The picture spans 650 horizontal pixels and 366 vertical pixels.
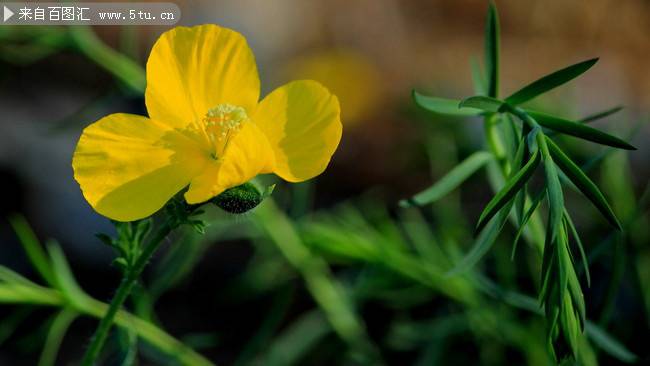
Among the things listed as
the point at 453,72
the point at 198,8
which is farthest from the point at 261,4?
the point at 453,72

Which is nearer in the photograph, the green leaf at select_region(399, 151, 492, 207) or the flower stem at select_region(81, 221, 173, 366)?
the flower stem at select_region(81, 221, 173, 366)

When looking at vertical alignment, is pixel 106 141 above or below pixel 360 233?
above

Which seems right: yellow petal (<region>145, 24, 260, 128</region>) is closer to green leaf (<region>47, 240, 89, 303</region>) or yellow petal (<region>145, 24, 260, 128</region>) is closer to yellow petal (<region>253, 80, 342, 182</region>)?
yellow petal (<region>253, 80, 342, 182</region>)

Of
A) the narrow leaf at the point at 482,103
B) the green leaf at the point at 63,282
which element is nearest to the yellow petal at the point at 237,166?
the narrow leaf at the point at 482,103

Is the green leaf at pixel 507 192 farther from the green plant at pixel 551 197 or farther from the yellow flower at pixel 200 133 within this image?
the yellow flower at pixel 200 133

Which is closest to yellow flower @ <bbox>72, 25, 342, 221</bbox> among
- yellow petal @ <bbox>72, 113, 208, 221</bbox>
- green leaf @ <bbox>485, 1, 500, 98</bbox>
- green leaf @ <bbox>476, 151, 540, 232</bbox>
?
yellow petal @ <bbox>72, 113, 208, 221</bbox>

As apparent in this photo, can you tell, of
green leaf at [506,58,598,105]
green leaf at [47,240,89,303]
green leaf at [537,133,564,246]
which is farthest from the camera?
green leaf at [47,240,89,303]

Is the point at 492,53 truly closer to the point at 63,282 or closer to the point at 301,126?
the point at 301,126

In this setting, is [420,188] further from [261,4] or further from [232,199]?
[232,199]
